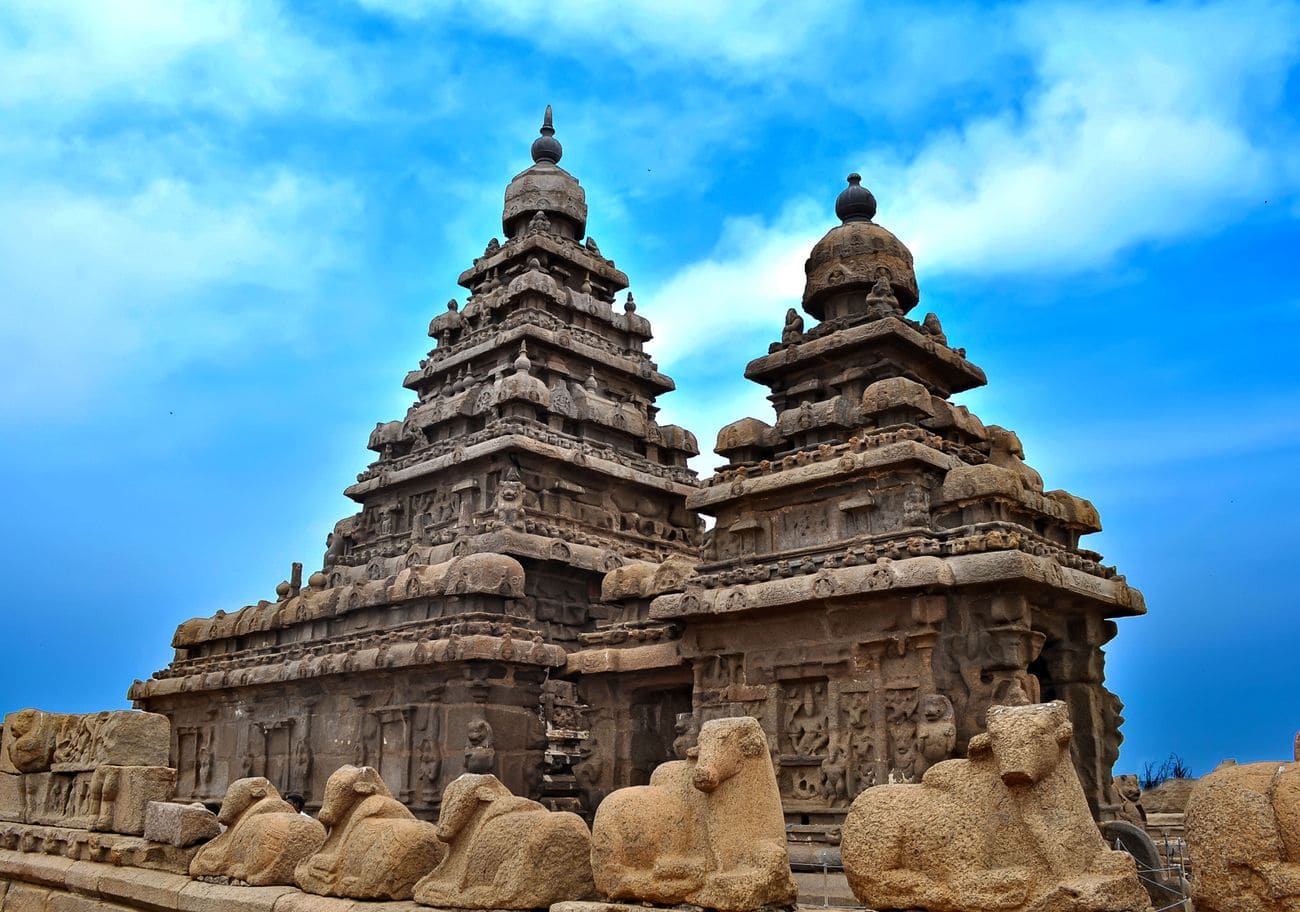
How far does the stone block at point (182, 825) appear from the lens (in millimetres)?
11352

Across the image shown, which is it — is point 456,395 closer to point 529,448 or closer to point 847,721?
point 529,448

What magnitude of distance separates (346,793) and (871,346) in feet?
36.2

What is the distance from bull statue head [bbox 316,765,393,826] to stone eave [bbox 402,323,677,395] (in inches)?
645

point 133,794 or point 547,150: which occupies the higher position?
point 547,150

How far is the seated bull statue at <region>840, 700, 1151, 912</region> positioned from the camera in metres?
6.36

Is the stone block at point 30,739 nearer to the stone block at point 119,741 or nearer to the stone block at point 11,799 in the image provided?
the stone block at point 11,799

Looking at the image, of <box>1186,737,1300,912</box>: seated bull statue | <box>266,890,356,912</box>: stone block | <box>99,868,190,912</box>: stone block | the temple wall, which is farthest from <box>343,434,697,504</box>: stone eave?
<box>1186,737,1300,912</box>: seated bull statue

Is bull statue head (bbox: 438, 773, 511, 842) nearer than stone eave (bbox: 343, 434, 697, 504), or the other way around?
bull statue head (bbox: 438, 773, 511, 842)

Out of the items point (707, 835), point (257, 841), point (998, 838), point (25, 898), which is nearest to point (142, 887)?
point (257, 841)

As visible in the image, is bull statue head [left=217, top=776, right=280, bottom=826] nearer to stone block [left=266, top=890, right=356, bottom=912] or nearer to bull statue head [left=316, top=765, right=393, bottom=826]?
bull statue head [left=316, top=765, right=393, bottom=826]

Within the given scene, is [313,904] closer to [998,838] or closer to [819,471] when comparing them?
[998,838]

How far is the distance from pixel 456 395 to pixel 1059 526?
14.4m

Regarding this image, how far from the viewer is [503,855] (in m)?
8.25

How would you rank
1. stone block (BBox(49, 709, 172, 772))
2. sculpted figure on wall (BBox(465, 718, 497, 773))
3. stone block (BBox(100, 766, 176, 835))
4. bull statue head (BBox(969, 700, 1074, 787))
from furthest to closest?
sculpted figure on wall (BBox(465, 718, 497, 773)), stone block (BBox(49, 709, 172, 772)), stone block (BBox(100, 766, 176, 835)), bull statue head (BBox(969, 700, 1074, 787))
